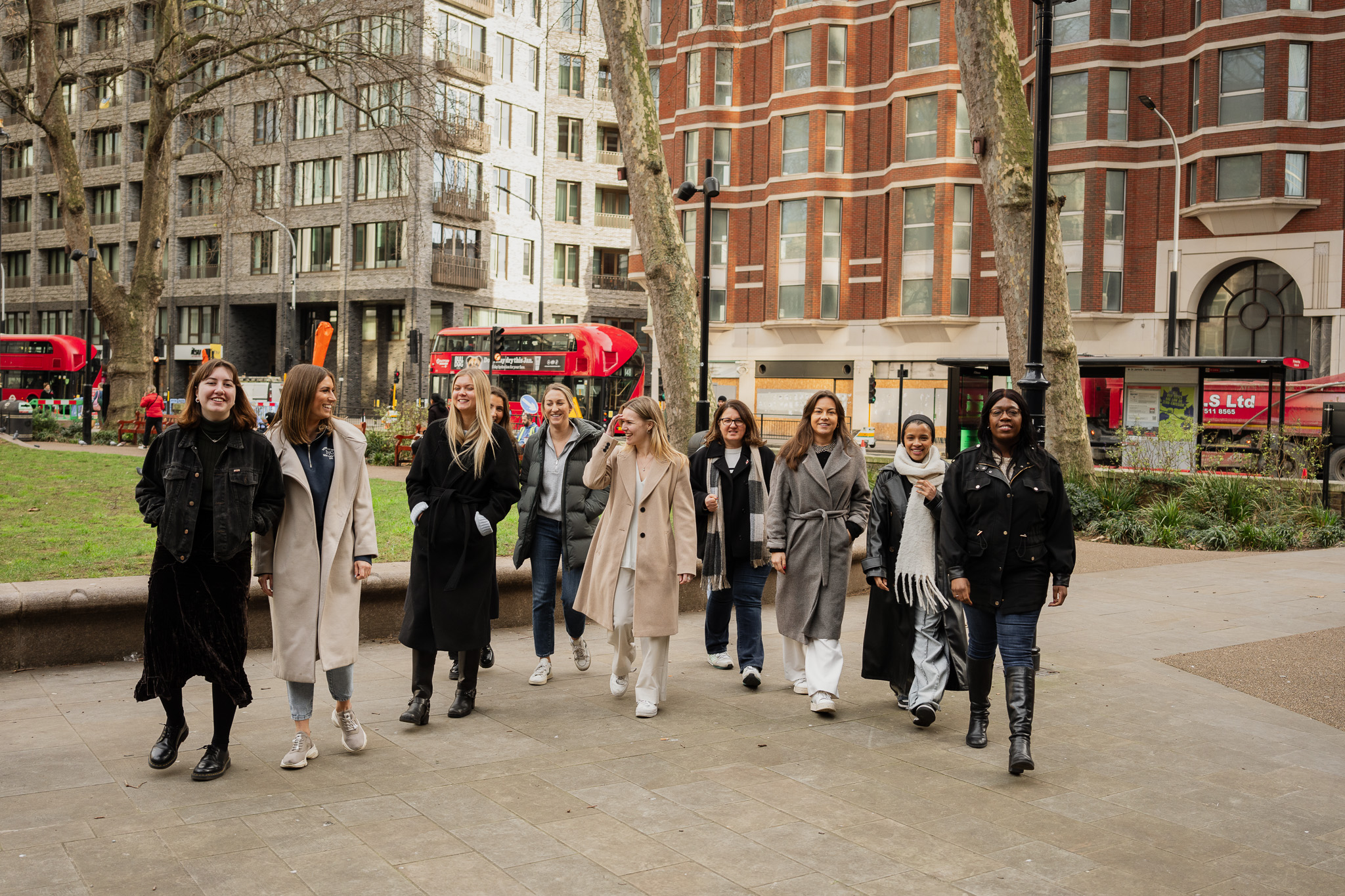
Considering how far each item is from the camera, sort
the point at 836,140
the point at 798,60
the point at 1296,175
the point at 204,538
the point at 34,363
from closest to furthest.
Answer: the point at 204,538 → the point at 1296,175 → the point at 836,140 → the point at 798,60 → the point at 34,363

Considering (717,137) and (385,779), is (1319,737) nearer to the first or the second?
(385,779)

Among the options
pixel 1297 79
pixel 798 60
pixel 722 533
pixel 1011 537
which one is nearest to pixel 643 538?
pixel 722 533

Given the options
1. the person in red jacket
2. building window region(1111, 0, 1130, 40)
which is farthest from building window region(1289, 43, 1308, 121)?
the person in red jacket

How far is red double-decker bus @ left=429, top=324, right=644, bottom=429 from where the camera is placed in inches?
1439

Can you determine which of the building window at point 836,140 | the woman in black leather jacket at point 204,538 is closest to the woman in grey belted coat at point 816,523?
the woman in black leather jacket at point 204,538

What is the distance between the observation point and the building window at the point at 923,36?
40906 millimetres

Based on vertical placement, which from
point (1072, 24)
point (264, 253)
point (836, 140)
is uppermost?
point (1072, 24)

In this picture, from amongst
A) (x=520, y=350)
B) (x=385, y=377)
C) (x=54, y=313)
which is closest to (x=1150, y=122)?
(x=520, y=350)

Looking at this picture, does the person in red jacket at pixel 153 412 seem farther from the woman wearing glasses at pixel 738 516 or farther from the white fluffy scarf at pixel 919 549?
the white fluffy scarf at pixel 919 549

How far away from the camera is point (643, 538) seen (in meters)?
6.52

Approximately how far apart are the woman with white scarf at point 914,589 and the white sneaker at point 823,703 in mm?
274

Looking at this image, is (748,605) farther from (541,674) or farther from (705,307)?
(705,307)

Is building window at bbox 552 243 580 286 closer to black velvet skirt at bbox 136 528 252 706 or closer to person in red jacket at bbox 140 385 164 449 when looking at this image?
person in red jacket at bbox 140 385 164 449

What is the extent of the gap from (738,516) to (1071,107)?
116 ft
